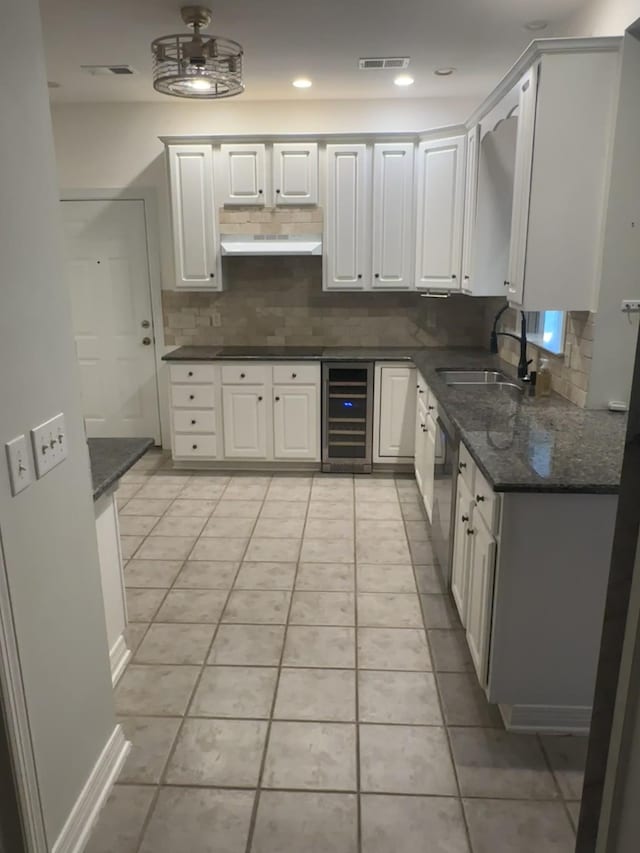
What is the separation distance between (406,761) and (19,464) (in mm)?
1510

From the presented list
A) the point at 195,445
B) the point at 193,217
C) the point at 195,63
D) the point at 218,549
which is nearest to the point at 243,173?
the point at 193,217

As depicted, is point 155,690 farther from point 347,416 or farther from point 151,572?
point 347,416

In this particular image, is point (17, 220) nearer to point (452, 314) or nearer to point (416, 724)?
point (416, 724)

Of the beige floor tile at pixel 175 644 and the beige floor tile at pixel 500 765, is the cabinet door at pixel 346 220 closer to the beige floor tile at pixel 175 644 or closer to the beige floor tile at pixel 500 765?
the beige floor tile at pixel 175 644

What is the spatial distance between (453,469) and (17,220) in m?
1.96

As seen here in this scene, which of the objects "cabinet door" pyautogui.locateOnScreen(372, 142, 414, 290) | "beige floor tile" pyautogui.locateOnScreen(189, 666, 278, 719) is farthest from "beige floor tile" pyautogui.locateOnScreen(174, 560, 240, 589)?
"cabinet door" pyautogui.locateOnScreen(372, 142, 414, 290)

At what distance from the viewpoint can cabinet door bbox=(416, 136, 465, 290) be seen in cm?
416

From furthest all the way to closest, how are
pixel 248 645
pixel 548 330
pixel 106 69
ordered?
1. pixel 106 69
2. pixel 548 330
3. pixel 248 645

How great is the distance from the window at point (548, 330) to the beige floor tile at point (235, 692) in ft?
7.01

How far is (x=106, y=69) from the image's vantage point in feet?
12.7

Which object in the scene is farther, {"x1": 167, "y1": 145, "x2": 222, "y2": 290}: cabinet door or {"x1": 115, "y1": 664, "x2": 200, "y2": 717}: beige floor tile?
{"x1": 167, "y1": 145, "x2": 222, "y2": 290}: cabinet door

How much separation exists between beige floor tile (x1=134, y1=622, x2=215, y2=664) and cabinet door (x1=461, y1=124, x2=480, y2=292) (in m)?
2.71

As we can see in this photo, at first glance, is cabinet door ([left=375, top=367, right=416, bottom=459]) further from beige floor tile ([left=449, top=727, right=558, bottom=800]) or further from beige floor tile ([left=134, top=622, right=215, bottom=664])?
beige floor tile ([left=449, top=727, right=558, bottom=800])

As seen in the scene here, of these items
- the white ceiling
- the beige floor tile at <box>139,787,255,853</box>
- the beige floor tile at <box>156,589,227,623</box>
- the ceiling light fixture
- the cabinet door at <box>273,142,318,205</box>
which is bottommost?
the beige floor tile at <box>139,787,255,853</box>
